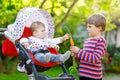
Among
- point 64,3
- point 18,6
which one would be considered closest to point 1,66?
point 64,3

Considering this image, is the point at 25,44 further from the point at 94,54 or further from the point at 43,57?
the point at 94,54

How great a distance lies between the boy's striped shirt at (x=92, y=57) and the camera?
236 inches

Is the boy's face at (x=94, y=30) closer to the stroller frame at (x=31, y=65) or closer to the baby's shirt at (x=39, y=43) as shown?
the baby's shirt at (x=39, y=43)

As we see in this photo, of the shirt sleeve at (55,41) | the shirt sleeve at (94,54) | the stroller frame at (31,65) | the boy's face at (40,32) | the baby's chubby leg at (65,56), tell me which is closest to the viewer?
the stroller frame at (31,65)

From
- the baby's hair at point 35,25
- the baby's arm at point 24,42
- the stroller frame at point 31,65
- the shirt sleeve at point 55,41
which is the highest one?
the baby's hair at point 35,25

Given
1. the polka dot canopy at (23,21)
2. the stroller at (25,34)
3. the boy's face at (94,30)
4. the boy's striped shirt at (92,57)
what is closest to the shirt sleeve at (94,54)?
the boy's striped shirt at (92,57)

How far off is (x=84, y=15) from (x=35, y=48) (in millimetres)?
8049

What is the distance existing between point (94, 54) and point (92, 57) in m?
0.04

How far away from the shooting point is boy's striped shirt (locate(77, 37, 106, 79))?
19.6ft

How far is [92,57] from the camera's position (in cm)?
598

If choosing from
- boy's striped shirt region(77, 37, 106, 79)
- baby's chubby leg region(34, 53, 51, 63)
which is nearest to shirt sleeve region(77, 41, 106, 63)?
boy's striped shirt region(77, 37, 106, 79)

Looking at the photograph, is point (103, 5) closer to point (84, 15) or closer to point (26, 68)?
point (84, 15)

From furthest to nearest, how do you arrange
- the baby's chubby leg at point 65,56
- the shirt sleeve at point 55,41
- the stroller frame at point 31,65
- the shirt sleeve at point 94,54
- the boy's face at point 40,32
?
1. the shirt sleeve at point 55,41
2. the boy's face at point 40,32
3. the shirt sleeve at point 94,54
4. the baby's chubby leg at point 65,56
5. the stroller frame at point 31,65

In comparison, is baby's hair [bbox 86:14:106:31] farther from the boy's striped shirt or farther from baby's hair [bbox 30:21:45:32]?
baby's hair [bbox 30:21:45:32]
